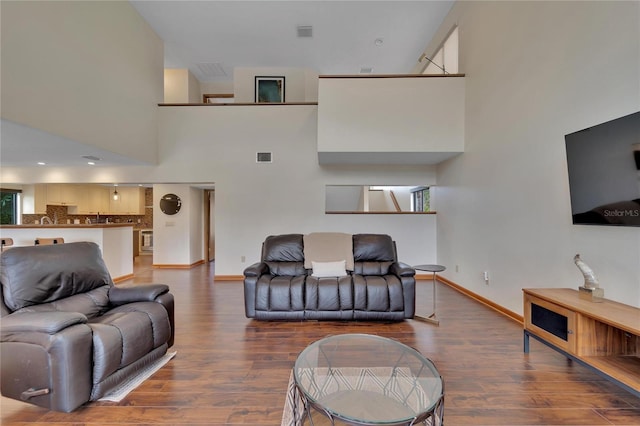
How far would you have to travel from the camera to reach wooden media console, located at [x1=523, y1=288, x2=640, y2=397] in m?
1.57

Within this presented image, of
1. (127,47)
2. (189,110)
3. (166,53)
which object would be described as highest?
(166,53)

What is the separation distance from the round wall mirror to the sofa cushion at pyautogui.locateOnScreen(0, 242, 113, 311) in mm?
4089

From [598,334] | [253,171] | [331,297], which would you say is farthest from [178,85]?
[598,334]

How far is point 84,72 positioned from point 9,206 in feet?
20.9

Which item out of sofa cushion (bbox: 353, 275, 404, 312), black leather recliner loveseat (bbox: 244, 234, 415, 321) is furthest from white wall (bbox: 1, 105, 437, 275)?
sofa cushion (bbox: 353, 275, 404, 312)

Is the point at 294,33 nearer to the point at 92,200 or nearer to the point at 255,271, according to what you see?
the point at 255,271

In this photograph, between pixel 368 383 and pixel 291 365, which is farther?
pixel 291 365

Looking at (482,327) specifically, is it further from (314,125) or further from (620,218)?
(314,125)

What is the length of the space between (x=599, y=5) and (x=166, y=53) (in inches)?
266

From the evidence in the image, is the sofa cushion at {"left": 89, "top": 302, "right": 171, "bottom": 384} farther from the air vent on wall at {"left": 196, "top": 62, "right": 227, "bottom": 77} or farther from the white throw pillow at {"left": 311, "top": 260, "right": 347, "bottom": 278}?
the air vent on wall at {"left": 196, "top": 62, "right": 227, "bottom": 77}

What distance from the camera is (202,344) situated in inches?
98.1

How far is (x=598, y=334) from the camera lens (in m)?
1.77

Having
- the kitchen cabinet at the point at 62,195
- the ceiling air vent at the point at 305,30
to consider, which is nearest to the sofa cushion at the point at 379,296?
the ceiling air vent at the point at 305,30

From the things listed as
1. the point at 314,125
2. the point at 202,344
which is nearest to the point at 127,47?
the point at 314,125
